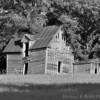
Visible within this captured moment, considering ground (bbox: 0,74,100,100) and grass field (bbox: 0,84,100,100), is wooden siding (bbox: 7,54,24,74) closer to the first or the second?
ground (bbox: 0,74,100,100)

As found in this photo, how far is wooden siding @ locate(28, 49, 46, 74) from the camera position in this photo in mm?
46312

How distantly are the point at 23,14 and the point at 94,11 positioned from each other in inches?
427

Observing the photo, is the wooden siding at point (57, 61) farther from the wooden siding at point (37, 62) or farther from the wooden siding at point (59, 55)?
the wooden siding at point (37, 62)

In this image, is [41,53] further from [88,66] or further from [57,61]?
[88,66]

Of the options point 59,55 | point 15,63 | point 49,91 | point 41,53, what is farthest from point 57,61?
point 49,91

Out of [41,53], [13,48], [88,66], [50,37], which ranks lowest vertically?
[88,66]

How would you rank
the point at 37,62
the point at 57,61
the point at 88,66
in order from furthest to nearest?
1. the point at 88,66
2. the point at 57,61
3. the point at 37,62

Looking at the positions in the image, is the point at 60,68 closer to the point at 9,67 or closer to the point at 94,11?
the point at 9,67

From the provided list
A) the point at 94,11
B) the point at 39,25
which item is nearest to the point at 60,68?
the point at 39,25

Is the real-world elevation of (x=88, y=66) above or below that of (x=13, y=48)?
below

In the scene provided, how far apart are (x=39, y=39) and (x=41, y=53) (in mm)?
2582

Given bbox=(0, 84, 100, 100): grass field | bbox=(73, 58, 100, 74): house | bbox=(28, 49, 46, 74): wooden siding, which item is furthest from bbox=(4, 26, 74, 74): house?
bbox=(0, 84, 100, 100): grass field

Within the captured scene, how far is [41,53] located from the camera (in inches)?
1837

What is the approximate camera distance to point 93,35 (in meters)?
58.2
